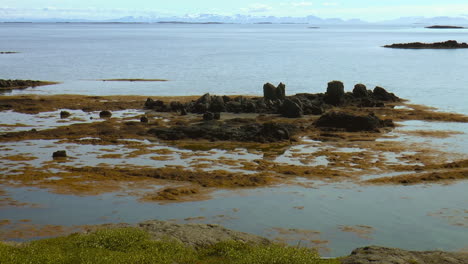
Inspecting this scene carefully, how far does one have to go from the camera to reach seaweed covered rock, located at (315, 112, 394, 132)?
49.6m

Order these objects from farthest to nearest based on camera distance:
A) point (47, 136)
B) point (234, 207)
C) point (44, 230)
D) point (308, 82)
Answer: point (308, 82) → point (47, 136) → point (234, 207) → point (44, 230)

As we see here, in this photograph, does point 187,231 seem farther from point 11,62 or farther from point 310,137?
point 11,62

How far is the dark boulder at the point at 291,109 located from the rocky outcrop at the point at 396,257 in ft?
124

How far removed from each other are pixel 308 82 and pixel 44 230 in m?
75.6

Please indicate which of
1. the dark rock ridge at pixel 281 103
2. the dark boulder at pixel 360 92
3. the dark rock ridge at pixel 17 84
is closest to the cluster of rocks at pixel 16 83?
the dark rock ridge at pixel 17 84

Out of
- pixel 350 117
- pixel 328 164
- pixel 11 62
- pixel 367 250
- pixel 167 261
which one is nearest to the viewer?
pixel 167 261

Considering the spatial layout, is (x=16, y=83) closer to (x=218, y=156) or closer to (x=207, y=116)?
(x=207, y=116)

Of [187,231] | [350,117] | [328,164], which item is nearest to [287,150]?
[328,164]

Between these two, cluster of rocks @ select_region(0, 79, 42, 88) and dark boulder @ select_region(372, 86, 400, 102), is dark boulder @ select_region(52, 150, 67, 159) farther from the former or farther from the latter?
cluster of rocks @ select_region(0, 79, 42, 88)

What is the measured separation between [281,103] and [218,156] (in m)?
22.4

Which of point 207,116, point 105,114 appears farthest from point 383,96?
point 105,114

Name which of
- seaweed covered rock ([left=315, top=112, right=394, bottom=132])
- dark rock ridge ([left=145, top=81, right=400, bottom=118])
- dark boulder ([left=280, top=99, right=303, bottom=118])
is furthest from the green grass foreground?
dark rock ridge ([left=145, top=81, right=400, bottom=118])

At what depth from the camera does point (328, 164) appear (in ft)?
124

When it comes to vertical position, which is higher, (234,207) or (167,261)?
(167,261)
